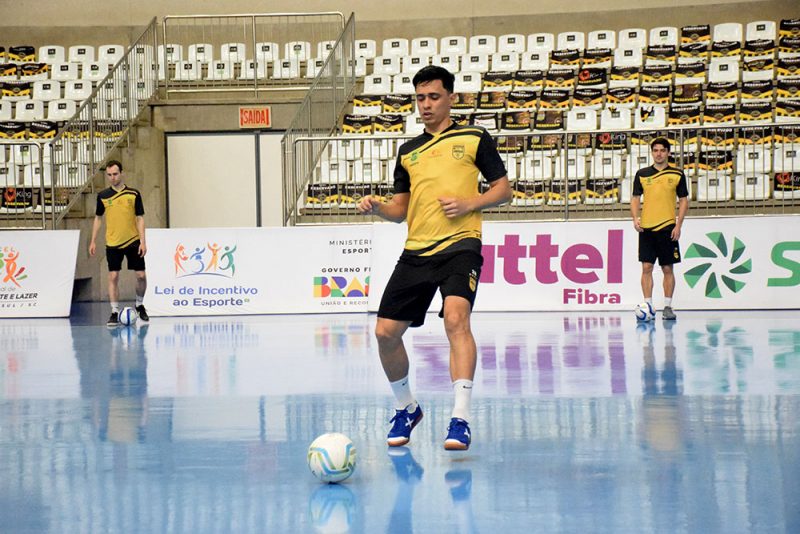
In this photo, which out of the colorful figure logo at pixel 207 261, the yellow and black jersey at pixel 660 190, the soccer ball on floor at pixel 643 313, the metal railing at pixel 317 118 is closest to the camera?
the soccer ball on floor at pixel 643 313

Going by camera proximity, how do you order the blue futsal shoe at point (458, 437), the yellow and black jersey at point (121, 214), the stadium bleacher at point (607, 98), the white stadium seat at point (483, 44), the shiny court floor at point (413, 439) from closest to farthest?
the shiny court floor at point (413, 439), the blue futsal shoe at point (458, 437), the yellow and black jersey at point (121, 214), the stadium bleacher at point (607, 98), the white stadium seat at point (483, 44)

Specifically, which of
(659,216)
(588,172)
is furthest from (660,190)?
(588,172)

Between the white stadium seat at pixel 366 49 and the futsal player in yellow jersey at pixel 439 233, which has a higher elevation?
the white stadium seat at pixel 366 49

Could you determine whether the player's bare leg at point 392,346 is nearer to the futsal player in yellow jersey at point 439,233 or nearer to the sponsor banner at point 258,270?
the futsal player in yellow jersey at point 439,233

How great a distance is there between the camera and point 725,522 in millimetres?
4273

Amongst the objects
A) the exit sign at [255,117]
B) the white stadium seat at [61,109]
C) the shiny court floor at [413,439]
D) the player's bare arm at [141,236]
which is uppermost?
the white stadium seat at [61,109]

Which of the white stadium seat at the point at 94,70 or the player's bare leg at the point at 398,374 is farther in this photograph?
the white stadium seat at the point at 94,70

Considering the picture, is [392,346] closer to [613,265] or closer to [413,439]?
[413,439]

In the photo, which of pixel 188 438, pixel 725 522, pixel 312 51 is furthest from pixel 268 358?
pixel 312 51

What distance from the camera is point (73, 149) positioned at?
19609mm

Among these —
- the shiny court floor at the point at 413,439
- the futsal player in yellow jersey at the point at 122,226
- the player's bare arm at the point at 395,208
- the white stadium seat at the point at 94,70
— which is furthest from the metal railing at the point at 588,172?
the player's bare arm at the point at 395,208

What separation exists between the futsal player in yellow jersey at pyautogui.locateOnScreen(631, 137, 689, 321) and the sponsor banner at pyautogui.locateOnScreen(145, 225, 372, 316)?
14.5ft

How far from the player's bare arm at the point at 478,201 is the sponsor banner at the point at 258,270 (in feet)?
34.7

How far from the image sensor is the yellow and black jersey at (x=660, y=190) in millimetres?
13875
